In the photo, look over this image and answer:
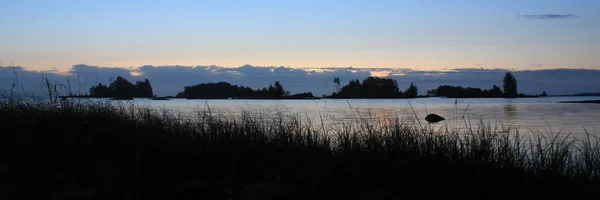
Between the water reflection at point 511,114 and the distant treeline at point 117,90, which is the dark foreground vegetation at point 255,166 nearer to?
the distant treeline at point 117,90

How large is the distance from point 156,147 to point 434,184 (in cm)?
601

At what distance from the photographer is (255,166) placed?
33.7 ft

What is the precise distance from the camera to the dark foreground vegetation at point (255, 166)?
7.98 meters

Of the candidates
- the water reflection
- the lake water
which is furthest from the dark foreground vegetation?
the water reflection

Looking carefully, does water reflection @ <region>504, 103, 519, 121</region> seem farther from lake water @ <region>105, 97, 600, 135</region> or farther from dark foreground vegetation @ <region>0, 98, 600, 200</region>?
dark foreground vegetation @ <region>0, 98, 600, 200</region>

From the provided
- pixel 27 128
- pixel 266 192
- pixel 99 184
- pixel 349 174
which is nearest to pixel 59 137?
pixel 27 128

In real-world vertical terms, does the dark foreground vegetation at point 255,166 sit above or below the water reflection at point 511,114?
above

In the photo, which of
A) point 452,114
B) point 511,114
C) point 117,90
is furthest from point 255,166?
point 511,114

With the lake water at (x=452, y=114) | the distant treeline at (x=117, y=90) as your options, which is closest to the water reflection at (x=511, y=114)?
the lake water at (x=452, y=114)

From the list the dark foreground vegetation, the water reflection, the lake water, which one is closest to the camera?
the dark foreground vegetation

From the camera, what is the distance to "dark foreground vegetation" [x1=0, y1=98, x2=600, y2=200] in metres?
7.98

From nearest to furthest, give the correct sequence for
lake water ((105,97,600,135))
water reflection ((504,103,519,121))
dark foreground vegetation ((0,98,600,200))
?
dark foreground vegetation ((0,98,600,200)) → lake water ((105,97,600,135)) → water reflection ((504,103,519,121))

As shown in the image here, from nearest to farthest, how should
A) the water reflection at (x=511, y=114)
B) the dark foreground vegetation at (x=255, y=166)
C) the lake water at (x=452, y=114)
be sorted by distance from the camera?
the dark foreground vegetation at (x=255, y=166)
the lake water at (x=452, y=114)
the water reflection at (x=511, y=114)

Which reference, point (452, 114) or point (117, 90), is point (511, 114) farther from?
point (117, 90)
